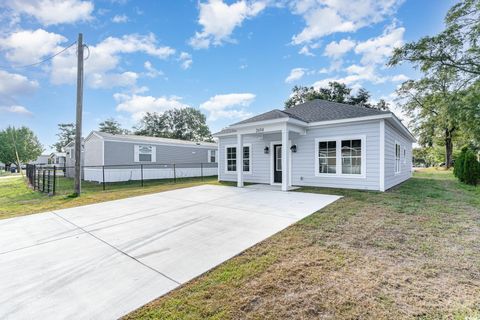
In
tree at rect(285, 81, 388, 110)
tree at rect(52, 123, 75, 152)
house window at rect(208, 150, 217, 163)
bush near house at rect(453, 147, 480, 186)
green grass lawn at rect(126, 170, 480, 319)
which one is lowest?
green grass lawn at rect(126, 170, 480, 319)

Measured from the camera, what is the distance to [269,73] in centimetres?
1441

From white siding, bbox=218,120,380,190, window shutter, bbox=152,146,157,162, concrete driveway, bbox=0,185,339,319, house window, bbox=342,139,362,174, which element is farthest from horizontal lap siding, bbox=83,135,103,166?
house window, bbox=342,139,362,174

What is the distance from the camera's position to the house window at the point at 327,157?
8.87m

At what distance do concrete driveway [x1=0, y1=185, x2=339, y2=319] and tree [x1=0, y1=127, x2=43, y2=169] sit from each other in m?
44.2

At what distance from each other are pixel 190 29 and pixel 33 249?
1066 centimetres

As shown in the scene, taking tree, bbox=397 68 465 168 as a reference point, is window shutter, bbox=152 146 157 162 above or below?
below

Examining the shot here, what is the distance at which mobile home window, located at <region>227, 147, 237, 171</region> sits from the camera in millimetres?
12008

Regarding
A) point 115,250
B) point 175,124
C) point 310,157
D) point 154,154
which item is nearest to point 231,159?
point 310,157

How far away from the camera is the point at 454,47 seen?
40.6 feet

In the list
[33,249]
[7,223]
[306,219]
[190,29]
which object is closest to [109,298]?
[33,249]

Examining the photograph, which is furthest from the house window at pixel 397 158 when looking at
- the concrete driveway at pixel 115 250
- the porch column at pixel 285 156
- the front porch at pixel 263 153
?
the concrete driveway at pixel 115 250

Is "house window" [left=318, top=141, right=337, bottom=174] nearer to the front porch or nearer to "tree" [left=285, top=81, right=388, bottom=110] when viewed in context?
the front porch

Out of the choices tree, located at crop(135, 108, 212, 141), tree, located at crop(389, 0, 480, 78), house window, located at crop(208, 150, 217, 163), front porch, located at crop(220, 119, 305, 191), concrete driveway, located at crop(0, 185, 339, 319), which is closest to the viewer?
concrete driveway, located at crop(0, 185, 339, 319)

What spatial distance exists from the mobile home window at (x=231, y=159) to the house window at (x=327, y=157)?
4543mm
